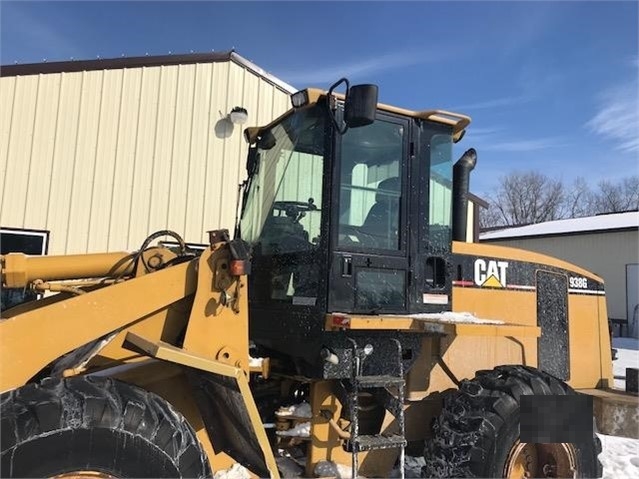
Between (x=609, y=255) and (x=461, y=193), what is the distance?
2106 cm

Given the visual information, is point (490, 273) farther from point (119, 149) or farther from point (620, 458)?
point (119, 149)

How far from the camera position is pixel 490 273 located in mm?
4773

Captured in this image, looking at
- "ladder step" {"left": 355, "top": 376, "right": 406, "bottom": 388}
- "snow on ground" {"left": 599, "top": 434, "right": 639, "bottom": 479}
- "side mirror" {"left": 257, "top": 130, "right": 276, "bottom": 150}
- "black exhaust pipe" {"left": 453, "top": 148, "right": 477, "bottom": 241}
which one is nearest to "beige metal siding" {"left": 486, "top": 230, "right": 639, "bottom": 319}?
"snow on ground" {"left": 599, "top": 434, "right": 639, "bottom": 479}

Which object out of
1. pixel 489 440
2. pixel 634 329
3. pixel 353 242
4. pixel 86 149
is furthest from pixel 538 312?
pixel 634 329

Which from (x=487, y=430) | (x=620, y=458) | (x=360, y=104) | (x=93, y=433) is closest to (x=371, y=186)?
(x=360, y=104)

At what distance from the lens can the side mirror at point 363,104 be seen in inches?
136

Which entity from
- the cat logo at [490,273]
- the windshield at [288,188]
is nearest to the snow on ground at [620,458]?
the cat logo at [490,273]

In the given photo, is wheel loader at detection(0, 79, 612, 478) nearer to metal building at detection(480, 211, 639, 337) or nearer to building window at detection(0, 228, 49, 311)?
building window at detection(0, 228, 49, 311)

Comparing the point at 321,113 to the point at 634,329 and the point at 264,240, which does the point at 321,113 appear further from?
the point at 634,329

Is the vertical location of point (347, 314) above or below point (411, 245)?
below

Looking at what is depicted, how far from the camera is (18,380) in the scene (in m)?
2.80

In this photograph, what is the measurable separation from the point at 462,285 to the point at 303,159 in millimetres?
1608

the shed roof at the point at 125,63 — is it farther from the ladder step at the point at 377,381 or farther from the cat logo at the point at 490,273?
the ladder step at the point at 377,381

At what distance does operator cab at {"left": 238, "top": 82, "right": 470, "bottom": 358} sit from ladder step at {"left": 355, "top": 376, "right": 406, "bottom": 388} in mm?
434
